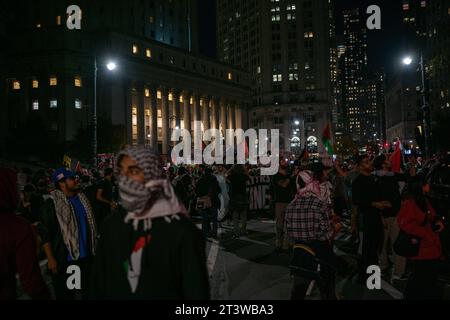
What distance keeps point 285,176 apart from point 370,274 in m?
3.75

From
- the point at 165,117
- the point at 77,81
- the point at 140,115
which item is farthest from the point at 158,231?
the point at 165,117

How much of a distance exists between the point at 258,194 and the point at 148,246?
16743 mm

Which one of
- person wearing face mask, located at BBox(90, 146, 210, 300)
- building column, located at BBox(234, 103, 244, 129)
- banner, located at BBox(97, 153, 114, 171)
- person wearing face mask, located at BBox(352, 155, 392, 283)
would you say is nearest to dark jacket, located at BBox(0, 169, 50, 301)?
person wearing face mask, located at BBox(90, 146, 210, 300)

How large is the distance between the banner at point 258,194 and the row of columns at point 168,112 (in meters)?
56.7

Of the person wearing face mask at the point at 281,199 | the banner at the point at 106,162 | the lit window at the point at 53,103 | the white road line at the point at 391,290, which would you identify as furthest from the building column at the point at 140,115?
the white road line at the point at 391,290

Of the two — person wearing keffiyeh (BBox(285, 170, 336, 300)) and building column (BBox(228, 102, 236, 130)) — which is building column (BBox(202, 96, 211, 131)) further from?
person wearing keffiyeh (BBox(285, 170, 336, 300))

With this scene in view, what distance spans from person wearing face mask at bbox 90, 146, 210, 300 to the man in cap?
2.72m

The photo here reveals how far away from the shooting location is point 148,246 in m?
2.98

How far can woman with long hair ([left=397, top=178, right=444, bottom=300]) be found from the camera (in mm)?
6000

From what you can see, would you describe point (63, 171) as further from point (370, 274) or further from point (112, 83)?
point (112, 83)

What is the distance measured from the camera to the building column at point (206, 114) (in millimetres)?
103500

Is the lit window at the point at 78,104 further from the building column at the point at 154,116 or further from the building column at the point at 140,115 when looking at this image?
the building column at the point at 154,116

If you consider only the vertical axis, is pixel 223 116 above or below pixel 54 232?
above

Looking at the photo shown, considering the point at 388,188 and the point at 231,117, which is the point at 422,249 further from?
the point at 231,117
